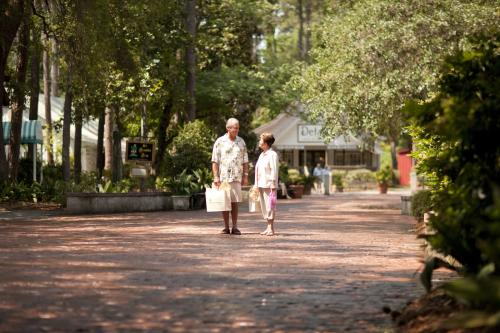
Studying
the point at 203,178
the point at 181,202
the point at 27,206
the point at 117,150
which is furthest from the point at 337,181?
the point at 27,206

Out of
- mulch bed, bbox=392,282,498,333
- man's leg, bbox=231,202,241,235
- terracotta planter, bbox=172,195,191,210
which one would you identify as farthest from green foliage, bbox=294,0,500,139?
mulch bed, bbox=392,282,498,333

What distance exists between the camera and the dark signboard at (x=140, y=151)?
30688mm

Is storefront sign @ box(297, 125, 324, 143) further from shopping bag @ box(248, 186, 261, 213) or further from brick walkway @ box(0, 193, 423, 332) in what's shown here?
shopping bag @ box(248, 186, 261, 213)

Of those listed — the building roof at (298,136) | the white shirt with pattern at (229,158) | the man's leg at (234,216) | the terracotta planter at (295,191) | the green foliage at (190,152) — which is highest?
the building roof at (298,136)

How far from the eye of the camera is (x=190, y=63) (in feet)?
127

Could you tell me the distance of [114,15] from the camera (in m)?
28.5

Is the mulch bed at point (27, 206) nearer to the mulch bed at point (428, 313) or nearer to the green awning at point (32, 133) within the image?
the green awning at point (32, 133)

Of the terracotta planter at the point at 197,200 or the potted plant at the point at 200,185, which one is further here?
the potted plant at the point at 200,185

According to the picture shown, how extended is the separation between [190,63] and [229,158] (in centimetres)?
2162

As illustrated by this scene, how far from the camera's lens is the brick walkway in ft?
25.2

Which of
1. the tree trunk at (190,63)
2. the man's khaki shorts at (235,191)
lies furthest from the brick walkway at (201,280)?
the tree trunk at (190,63)

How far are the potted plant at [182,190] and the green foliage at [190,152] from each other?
1.17 m

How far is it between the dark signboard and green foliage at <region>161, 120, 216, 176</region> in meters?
1.14

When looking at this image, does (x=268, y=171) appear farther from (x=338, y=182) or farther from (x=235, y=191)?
(x=338, y=182)
